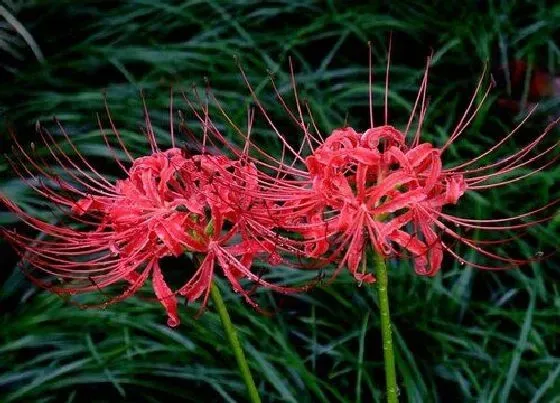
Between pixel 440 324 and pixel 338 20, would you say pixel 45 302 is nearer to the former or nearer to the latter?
pixel 440 324

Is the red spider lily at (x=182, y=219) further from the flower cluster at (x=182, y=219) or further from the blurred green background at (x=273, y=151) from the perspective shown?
the blurred green background at (x=273, y=151)

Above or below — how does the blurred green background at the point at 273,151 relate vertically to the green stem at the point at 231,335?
above

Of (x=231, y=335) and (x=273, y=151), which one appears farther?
(x=273, y=151)

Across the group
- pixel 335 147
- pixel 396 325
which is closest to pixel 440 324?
pixel 396 325

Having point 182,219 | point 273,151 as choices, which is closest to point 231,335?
point 182,219

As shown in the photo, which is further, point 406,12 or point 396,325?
point 406,12

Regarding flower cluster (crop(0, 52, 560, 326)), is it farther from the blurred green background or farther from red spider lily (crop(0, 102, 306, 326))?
the blurred green background

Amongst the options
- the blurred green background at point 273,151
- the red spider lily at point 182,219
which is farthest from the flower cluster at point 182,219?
the blurred green background at point 273,151

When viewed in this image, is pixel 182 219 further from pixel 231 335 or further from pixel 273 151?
pixel 273 151
